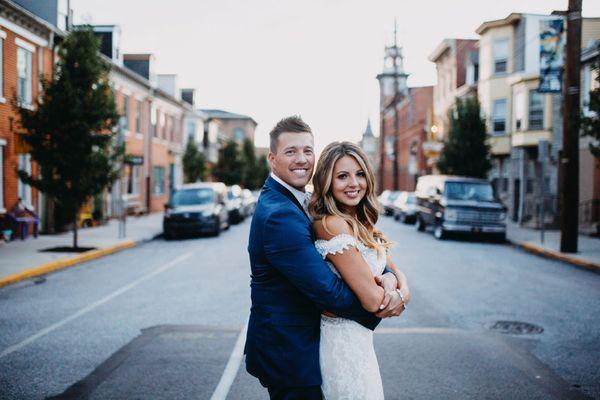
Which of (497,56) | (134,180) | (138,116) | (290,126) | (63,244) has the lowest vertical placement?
(63,244)

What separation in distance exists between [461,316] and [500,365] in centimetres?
221

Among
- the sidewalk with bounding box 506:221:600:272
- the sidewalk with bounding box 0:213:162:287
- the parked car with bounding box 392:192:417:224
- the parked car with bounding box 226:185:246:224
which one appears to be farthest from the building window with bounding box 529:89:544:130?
the sidewalk with bounding box 0:213:162:287

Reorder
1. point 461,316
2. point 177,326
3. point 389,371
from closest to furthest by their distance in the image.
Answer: point 389,371
point 177,326
point 461,316

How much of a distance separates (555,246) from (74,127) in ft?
44.6

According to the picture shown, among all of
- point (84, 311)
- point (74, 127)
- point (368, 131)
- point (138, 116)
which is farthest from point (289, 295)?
point (368, 131)

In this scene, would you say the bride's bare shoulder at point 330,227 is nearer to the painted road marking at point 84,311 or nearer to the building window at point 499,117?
the painted road marking at point 84,311

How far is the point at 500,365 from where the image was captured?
18.4 feet

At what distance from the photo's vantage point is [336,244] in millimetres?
2441

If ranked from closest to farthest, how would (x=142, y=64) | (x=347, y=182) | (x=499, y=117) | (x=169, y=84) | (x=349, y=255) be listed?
(x=349, y=255) → (x=347, y=182) → (x=499, y=117) → (x=142, y=64) → (x=169, y=84)

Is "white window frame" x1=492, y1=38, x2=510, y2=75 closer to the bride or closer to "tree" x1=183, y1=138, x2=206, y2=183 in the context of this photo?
"tree" x1=183, y1=138, x2=206, y2=183

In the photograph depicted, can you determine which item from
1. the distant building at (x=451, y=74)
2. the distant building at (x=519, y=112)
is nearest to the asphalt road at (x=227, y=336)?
the distant building at (x=519, y=112)

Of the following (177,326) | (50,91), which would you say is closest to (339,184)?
(177,326)

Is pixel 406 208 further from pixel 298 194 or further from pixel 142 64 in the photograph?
pixel 298 194

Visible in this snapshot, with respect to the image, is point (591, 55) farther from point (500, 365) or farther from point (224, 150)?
point (224, 150)
